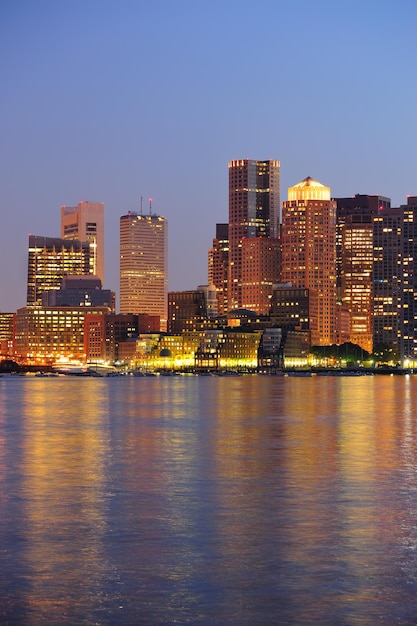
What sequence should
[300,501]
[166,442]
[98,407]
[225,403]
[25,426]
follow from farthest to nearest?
[225,403]
[98,407]
[25,426]
[166,442]
[300,501]

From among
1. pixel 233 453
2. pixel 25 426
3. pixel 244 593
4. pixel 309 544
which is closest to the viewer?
pixel 244 593

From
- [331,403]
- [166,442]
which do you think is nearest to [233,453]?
[166,442]

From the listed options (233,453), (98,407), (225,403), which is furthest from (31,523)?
(225,403)

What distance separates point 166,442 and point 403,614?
44.2m

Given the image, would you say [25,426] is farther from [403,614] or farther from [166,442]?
[403,614]

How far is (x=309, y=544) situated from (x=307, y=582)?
192 inches

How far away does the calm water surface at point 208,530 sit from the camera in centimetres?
2553

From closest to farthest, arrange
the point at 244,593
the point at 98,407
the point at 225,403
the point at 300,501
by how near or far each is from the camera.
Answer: the point at 244,593, the point at 300,501, the point at 98,407, the point at 225,403

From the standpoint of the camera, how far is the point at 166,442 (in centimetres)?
6838

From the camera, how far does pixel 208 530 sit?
35.0 m

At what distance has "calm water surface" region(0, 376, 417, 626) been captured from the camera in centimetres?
2553

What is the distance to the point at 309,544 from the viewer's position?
1287 inches

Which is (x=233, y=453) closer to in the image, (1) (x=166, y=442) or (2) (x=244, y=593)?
(1) (x=166, y=442)

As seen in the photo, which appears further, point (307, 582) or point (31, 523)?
point (31, 523)
